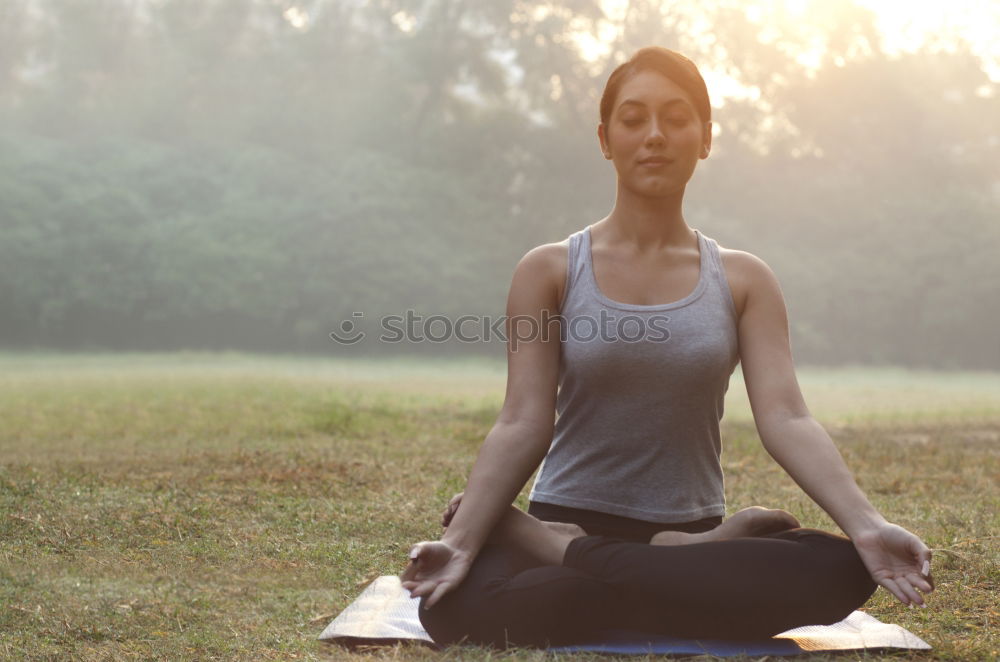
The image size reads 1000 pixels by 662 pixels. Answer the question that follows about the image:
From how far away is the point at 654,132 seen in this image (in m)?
3.12

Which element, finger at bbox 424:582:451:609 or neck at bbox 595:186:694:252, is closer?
finger at bbox 424:582:451:609

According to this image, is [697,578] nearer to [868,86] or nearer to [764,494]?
[764,494]

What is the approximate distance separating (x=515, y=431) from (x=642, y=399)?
359 millimetres

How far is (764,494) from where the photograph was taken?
6.40m

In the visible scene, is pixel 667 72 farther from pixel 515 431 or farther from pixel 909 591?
pixel 909 591

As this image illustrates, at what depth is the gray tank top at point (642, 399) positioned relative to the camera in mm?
3090

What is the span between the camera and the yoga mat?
2.95 metres

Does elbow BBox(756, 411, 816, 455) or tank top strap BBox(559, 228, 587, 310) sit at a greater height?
tank top strap BBox(559, 228, 587, 310)

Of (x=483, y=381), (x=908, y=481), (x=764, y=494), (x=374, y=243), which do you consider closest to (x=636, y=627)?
(x=764, y=494)

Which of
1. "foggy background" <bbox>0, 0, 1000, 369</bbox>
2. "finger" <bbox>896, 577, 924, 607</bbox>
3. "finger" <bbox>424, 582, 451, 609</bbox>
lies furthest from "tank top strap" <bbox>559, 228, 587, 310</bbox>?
"foggy background" <bbox>0, 0, 1000, 369</bbox>

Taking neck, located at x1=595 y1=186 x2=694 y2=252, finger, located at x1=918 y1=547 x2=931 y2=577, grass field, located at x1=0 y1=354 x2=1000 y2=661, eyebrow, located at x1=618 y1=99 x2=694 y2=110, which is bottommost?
grass field, located at x1=0 y1=354 x2=1000 y2=661

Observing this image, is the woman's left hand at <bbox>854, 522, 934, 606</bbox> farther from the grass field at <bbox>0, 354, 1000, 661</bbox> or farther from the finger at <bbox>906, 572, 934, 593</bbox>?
the grass field at <bbox>0, 354, 1000, 661</bbox>

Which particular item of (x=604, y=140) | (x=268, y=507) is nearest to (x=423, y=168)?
(x=268, y=507)

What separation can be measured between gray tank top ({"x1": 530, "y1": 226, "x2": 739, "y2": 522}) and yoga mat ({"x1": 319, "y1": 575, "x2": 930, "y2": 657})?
1.12 feet
